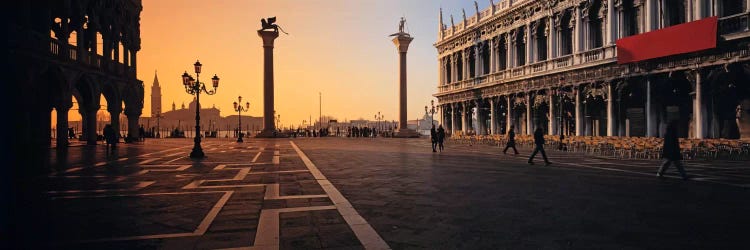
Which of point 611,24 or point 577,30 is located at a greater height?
point 577,30

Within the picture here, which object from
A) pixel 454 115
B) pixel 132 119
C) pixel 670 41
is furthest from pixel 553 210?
pixel 454 115

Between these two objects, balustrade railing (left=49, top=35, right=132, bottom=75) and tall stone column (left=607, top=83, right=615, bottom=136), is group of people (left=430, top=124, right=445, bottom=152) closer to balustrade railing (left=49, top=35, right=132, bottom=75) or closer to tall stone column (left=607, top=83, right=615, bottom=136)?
tall stone column (left=607, top=83, right=615, bottom=136)

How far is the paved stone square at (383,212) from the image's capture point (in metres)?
4.67

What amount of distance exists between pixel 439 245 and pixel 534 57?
30.7 m

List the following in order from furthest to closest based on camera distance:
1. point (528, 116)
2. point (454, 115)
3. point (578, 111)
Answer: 1. point (454, 115)
2. point (528, 116)
3. point (578, 111)

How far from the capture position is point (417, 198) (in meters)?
7.45

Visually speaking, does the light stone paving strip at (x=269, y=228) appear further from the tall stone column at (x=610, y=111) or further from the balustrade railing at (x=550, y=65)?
the balustrade railing at (x=550, y=65)

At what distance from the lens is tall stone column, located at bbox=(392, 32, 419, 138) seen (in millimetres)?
52531

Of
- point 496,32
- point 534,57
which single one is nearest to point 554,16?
point 534,57

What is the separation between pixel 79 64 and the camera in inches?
934

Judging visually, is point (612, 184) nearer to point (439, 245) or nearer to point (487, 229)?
point (487, 229)

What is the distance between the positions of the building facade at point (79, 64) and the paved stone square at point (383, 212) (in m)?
8.89

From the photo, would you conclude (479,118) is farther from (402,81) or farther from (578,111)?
(402,81)

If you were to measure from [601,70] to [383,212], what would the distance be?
23977 millimetres
